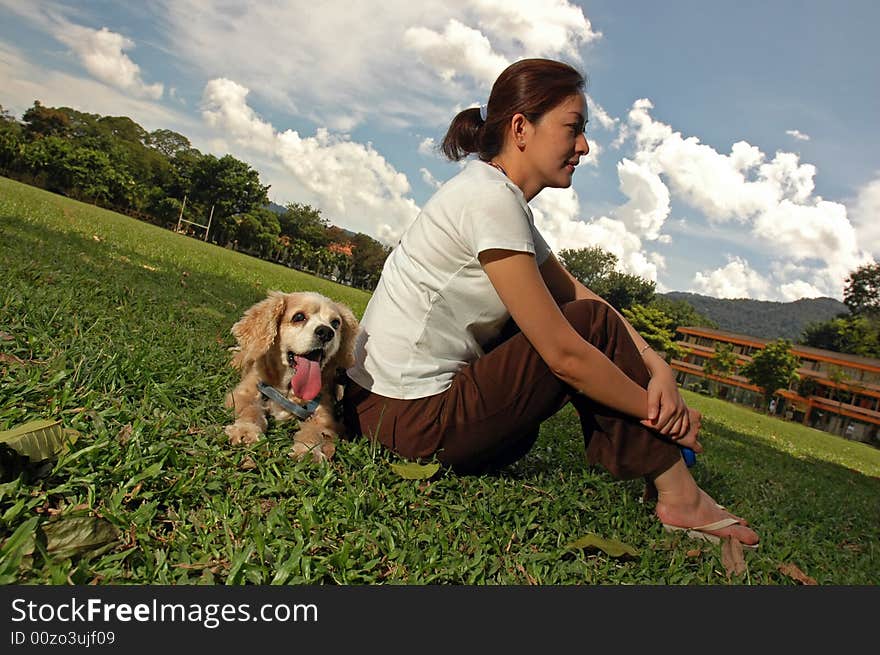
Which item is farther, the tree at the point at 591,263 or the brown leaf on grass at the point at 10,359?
the tree at the point at 591,263

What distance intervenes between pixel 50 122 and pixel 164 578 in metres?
89.5

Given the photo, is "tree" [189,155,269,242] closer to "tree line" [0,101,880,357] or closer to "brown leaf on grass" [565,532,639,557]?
"tree line" [0,101,880,357]

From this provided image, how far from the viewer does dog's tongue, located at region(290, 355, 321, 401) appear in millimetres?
3061

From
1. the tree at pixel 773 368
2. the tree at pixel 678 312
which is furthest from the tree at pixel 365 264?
the tree at pixel 773 368

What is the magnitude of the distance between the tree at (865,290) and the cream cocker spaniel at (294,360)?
6081cm

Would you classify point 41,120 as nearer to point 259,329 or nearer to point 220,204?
point 220,204

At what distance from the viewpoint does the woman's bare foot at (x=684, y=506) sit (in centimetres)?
277

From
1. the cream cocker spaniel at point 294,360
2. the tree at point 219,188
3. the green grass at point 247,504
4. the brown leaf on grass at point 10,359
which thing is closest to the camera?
the green grass at point 247,504

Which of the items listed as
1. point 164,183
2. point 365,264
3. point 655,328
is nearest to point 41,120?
point 164,183

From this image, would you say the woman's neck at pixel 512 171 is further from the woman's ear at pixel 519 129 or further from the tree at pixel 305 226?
the tree at pixel 305 226

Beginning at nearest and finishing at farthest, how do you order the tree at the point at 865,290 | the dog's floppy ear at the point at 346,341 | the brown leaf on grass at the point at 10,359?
the brown leaf on grass at the point at 10,359, the dog's floppy ear at the point at 346,341, the tree at the point at 865,290

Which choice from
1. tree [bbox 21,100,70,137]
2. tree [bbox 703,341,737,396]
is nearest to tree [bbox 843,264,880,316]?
tree [bbox 703,341,737,396]

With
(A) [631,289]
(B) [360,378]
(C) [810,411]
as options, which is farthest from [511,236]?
(A) [631,289]

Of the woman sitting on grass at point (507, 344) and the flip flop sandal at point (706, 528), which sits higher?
the woman sitting on grass at point (507, 344)
